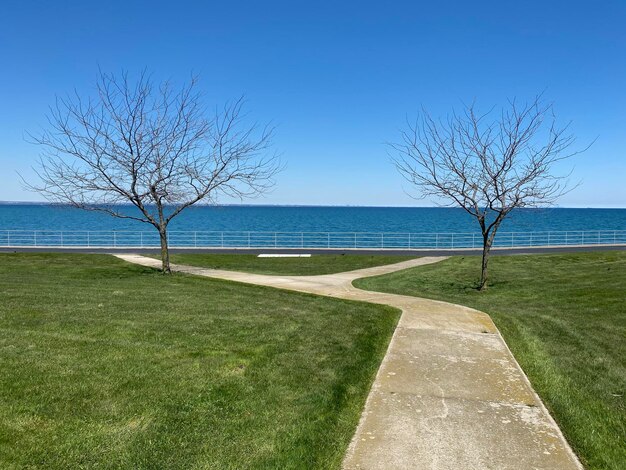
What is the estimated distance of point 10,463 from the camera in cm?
346

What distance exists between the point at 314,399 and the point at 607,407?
2953mm

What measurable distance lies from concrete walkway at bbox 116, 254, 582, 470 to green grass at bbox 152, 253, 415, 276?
38.0 ft

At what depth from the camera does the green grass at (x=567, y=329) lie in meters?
4.54

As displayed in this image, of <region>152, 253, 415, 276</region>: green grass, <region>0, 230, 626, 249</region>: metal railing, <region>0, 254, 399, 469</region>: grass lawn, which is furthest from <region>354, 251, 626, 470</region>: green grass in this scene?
<region>0, 230, 626, 249</region>: metal railing

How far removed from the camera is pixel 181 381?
526cm

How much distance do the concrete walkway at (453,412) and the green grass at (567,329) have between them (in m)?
0.25

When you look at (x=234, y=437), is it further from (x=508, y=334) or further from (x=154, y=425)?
(x=508, y=334)

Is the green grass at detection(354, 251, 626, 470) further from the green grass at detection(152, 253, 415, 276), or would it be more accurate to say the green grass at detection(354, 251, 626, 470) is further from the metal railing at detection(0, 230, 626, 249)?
the metal railing at detection(0, 230, 626, 249)

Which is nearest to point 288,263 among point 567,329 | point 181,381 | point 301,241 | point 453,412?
point 567,329

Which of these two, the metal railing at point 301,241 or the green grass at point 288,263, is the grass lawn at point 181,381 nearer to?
the green grass at point 288,263

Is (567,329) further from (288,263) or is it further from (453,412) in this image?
(288,263)

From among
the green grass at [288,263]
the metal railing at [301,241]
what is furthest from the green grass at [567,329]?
the metal railing at [301,241]

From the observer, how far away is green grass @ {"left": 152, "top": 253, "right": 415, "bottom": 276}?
19.8m

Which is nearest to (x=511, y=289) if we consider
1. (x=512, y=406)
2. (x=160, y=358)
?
(x=512, y=406)
